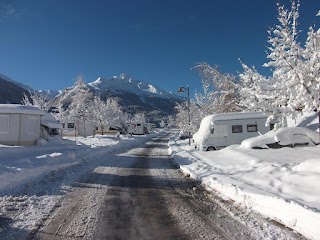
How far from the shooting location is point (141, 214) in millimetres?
6535

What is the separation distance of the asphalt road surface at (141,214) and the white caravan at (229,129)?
12399 millimetres

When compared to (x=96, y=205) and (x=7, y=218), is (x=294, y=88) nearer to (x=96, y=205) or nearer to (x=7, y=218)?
(x=96, y=205)

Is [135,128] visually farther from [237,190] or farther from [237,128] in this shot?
[237,190]

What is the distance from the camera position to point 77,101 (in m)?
48.1

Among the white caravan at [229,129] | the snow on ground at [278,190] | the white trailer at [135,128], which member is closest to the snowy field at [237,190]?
the snow on ground at [278,190]

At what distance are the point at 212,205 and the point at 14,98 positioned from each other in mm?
132697

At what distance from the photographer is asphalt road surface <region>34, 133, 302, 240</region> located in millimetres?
5258

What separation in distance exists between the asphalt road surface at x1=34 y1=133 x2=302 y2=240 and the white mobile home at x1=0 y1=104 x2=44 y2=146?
63.5 ft

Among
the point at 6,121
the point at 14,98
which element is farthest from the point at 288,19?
Result: the point at 14,98

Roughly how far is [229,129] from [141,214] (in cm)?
1702

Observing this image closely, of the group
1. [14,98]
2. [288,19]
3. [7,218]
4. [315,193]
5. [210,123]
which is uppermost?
[14,98]

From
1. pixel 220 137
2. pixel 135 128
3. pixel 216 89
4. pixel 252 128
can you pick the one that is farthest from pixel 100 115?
pixel 252 128

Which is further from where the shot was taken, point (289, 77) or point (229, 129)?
point (229, 129)

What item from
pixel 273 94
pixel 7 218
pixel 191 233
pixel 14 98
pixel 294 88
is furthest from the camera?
pixel 14 98
